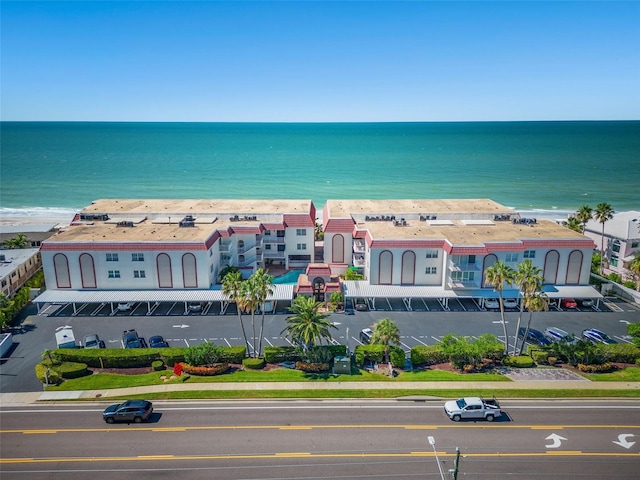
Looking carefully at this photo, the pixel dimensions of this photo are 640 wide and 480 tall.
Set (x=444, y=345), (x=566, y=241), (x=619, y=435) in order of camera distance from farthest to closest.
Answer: (x=566, y=241) → (x=444, y=345) → (x=619, y=435)

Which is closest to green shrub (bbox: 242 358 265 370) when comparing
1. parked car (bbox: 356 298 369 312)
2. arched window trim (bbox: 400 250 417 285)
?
parked car (bbox: 356 298 369 312)

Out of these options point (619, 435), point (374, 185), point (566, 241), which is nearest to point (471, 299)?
point (566, 241)

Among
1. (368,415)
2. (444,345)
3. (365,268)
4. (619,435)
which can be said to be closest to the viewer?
(619,435)

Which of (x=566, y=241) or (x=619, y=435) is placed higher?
(x=566, y=241)

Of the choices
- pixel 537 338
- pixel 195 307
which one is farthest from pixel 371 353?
pixel 195 307

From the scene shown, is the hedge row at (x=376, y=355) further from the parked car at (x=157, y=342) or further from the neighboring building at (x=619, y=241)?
the neighboring building at (x=619, y=241)

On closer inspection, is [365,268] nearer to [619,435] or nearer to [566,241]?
[566,241]

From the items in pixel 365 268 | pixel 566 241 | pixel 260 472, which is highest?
pixel 566 241
